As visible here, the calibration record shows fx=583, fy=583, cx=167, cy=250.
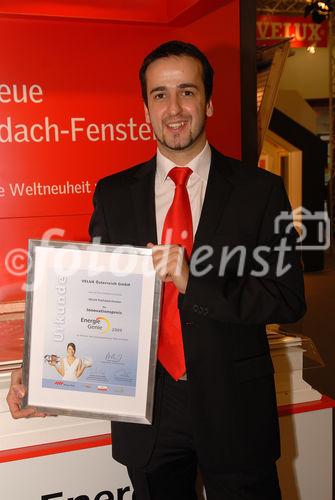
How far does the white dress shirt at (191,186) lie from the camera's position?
155cm

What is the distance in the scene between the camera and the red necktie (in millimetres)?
1492

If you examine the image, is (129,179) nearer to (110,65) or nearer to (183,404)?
(183,404)

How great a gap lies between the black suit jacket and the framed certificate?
0.10 m

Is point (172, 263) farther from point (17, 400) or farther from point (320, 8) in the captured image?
point (320, 8)

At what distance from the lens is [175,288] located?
1.52 m

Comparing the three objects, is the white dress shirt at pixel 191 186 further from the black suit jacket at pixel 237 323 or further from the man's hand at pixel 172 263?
the man's hand at pixel 172 263

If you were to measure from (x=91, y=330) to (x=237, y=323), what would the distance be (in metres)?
0.37

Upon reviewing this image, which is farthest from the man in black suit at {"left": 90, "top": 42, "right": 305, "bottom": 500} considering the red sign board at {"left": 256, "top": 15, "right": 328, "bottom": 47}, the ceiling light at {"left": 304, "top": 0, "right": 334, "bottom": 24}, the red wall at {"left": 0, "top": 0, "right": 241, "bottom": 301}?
the red sign board at {"left": 256, "top": 15, "right": 328, "bottom": 47}

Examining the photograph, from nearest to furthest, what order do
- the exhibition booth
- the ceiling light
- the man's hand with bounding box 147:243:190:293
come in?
the man's hand with bounding box 147:243:190:293 < the exhibition booth < the ceiling light

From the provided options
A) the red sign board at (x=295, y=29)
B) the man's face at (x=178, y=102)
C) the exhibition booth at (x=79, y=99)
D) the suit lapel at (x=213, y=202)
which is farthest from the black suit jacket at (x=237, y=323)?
the red sign board at (x=295, y=29)

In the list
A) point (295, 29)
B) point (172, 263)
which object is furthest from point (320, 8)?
point (172, 263)

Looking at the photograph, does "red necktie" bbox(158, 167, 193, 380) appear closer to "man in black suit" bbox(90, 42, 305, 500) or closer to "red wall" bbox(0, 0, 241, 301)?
"man in black suit" bbox(90, 42, 305, 500)

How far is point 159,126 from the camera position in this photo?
154 centimetres

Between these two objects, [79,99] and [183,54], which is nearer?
[183,54]
